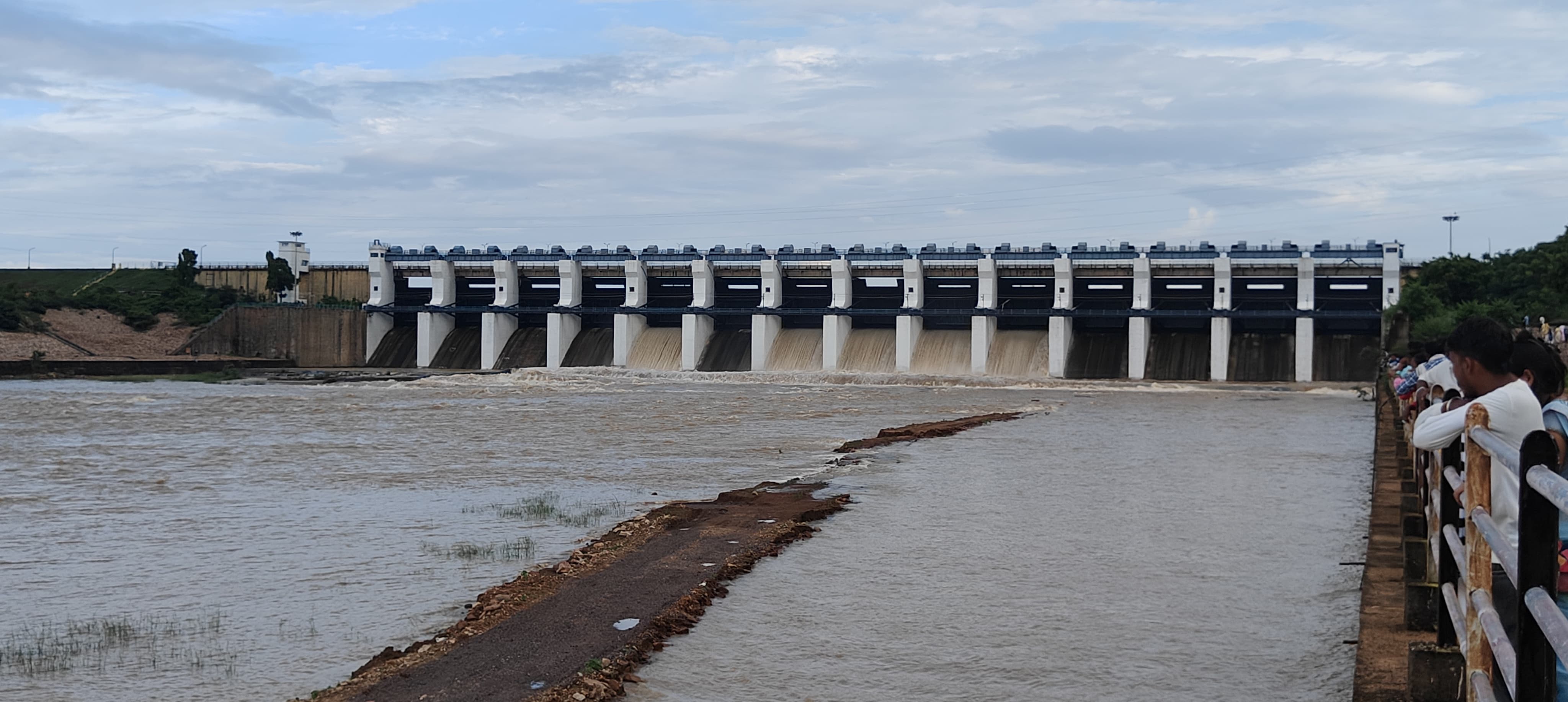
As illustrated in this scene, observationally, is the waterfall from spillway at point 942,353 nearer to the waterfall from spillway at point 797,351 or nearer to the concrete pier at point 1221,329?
the waterfall from spillway at point 797,351

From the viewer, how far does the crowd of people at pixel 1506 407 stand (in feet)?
11.9

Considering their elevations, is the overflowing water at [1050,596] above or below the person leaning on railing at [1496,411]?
below

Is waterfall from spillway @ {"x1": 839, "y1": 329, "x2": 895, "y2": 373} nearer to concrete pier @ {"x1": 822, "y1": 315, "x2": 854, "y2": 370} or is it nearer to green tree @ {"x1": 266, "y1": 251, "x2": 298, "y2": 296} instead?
concrete pier @ {"x1": 822, "y1": 315, "x2": 854, "y2": 370}

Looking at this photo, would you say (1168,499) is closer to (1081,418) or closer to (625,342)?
(1081,418)

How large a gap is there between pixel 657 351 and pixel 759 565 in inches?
2008

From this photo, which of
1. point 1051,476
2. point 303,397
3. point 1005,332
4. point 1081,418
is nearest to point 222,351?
point 303,397

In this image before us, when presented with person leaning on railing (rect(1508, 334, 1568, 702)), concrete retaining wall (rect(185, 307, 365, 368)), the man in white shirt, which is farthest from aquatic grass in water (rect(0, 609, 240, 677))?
concrete retaining wall (rect(185, 307, 365, 368))

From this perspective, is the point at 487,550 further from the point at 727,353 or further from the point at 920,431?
the point at 727,353

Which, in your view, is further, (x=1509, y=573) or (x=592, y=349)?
(x=592, y=349)

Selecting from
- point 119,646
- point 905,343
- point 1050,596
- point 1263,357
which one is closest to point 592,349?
point 905,343

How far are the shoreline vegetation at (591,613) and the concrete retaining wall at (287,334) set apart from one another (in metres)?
54.3

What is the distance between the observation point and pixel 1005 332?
59.1 metres

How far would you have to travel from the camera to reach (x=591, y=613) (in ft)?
29.5

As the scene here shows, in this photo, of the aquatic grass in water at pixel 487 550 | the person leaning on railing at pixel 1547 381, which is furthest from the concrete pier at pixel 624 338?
the person leaning on railing at pixel 1547 381
